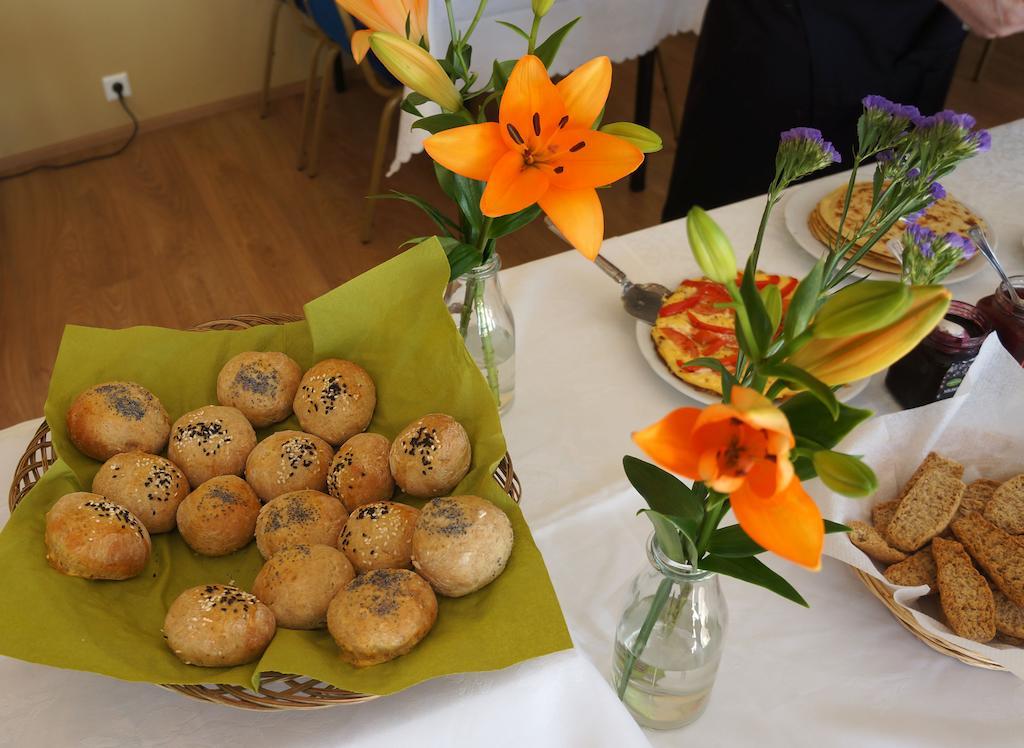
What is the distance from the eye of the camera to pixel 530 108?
603mm

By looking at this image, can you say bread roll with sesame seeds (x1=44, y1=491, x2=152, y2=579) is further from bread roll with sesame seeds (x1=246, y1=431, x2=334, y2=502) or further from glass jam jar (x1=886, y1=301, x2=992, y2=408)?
glass jam jar (x1=886, y1=301, x2=992, y2=408)

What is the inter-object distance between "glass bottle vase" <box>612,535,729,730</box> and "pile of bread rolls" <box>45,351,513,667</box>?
0.36 feet

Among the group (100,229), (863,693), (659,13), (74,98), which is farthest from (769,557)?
(74,98)

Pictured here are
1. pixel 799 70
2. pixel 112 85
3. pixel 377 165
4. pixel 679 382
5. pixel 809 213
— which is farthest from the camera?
pixel 112 85

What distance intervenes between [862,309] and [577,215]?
0.86 feet

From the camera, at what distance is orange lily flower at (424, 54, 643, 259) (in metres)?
0.60

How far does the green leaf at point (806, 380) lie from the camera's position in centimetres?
40

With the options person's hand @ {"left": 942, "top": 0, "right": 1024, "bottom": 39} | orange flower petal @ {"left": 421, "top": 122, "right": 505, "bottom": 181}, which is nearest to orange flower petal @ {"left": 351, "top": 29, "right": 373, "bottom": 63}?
orange flower petal @ {"left": 421, "top": 122, "right": 505, "bottom": 181}

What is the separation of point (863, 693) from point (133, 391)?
688 millimetres

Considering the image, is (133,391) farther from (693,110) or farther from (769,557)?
(693,110)

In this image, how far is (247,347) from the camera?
885 millimetres

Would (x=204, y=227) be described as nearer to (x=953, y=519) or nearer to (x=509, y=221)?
(x=509, y=221)

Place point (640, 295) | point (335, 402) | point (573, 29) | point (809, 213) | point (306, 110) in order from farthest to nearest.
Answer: point (306, 110) < point (573, 29) < point (809, 213) < point (640, 295) < point (335, 402)

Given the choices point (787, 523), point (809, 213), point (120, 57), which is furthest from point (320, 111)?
point (787, 523)
